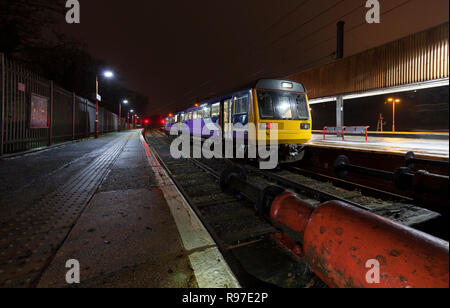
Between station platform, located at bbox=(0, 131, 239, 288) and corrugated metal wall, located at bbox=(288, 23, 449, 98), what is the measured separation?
1275 centimetres

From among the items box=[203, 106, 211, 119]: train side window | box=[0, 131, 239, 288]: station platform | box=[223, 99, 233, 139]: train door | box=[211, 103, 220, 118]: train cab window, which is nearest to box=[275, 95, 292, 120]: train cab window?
box=[223, 99, 233, 139]: train door

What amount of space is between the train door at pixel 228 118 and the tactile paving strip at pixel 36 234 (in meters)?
6.16

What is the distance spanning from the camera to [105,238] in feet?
8.79

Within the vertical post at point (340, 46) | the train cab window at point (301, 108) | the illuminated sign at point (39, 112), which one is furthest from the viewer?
the vertical post at point (340, 46)

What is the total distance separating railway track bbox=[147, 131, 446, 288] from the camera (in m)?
2.18

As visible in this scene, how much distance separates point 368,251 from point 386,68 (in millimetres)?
18130

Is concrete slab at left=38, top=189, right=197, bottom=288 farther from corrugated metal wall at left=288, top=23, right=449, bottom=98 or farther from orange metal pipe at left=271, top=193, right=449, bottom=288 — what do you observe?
corrugated metal wall at left=288, top=23, right=449, bottom=98

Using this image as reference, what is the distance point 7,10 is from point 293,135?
60.6 feet

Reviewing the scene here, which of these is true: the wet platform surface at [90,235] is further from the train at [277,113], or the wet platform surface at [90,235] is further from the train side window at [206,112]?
the train side window at [206,112]

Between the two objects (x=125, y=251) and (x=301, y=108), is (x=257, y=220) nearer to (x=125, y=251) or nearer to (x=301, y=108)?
(x=125, y=251)

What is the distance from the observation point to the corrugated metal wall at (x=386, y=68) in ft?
41.2

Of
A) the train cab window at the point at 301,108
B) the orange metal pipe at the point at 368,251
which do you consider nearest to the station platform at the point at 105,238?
the orange metal pipe at the point at 368,251

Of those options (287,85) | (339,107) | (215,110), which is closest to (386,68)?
(339,107)
